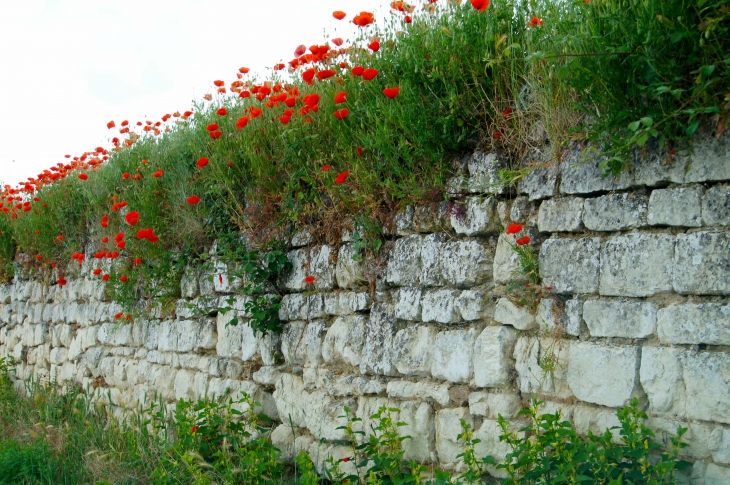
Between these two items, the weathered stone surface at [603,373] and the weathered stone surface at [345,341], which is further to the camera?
the weathered stone surface at [345,341]

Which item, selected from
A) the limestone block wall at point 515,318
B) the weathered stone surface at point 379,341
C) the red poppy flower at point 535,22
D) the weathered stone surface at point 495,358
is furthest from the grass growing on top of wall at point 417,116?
the weathered stone surface at point 495,358

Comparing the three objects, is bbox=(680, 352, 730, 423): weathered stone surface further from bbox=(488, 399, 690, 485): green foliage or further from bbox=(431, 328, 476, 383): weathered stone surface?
bbox=(431, 328, 476, 383): weathered stone surface

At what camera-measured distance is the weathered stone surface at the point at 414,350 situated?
11.8 feet

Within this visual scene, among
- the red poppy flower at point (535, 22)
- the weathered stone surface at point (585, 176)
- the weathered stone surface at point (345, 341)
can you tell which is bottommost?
the weathered stone surface at point (345, 341)

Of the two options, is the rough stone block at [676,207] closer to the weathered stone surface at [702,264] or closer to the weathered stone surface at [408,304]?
the weathered stone surface at [702,264]

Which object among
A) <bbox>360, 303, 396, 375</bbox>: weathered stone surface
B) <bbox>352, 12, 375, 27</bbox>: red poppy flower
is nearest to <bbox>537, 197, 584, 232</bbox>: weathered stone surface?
<bbox>360, 303, 396, 375</bbox>: weathered stone surface

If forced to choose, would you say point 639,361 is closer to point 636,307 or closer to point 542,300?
point 636,307

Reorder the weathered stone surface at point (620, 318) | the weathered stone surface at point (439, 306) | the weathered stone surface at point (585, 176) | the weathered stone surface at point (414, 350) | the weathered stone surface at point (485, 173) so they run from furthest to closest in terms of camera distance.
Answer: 1. the weathered stone surface at point (414, 350)
2. the weathered stone surface at point (439, 306)
3. the weathered stone surface at point (485, 173)
4. the weathered stone surface at point (585, 176)
5. the weathered stone surface at point (620, 318)

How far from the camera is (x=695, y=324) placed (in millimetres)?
2543

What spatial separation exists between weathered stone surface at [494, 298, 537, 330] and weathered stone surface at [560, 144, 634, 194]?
59cm

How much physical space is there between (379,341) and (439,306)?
520mm

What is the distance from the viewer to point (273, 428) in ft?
15.5

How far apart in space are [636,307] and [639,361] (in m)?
0.22

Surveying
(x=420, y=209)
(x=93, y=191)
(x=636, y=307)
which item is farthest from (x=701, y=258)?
(x=93, y=191)
